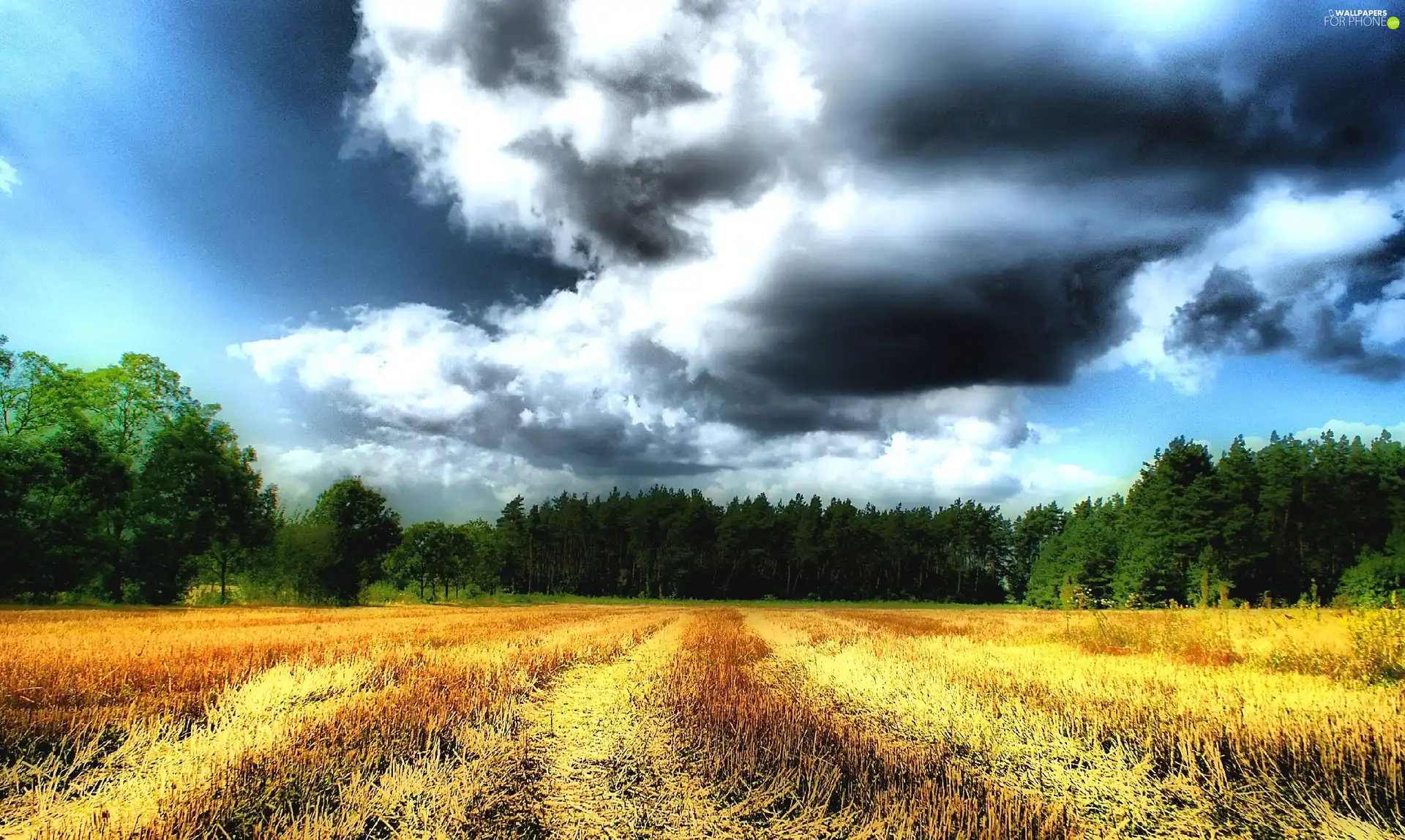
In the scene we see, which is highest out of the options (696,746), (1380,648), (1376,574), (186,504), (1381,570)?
(186,504)

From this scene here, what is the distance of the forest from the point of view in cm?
3262

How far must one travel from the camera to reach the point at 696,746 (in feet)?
17.8

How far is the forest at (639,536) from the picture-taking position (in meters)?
32.6

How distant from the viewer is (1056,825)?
13.1 ft

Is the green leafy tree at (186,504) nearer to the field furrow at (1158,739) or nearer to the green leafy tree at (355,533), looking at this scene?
the green leafy tree at (355,533)

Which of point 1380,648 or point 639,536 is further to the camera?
point 639,536

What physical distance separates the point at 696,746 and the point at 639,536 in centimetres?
9887

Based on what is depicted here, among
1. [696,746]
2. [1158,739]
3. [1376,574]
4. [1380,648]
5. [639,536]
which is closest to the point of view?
[696,746]

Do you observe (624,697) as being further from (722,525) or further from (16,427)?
(722,525)

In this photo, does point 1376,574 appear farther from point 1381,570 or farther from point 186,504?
point 186,504

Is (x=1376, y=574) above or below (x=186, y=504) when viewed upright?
below

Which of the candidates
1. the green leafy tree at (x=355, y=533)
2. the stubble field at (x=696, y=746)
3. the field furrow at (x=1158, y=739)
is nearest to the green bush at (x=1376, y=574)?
the stubble field at (x=696, y=746)

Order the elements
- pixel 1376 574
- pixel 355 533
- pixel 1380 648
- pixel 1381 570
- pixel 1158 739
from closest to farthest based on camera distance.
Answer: pixel 1158 739, pixel 1380 648, pixel 355 533, pixel 1376 574, pixel 1381 570

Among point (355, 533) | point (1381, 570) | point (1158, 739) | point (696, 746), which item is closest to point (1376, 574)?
point (1381, 570)
